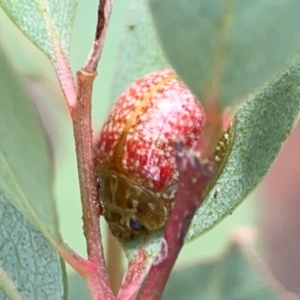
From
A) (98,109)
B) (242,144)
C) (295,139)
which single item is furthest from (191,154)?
(295,139)

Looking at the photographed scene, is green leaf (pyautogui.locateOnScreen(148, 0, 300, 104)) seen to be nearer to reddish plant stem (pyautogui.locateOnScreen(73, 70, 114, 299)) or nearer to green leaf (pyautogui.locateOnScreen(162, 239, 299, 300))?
reddish plant stem (pyautogui.locateOnScreen(73, 70, 114, 299))

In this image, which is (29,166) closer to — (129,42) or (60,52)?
(60,52)

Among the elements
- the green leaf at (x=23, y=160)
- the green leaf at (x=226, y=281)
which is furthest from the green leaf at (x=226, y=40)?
the green leaf at (x=226, y=281)

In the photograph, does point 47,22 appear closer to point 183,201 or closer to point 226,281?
point 183,201

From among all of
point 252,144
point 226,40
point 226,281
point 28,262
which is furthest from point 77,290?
point 226,40

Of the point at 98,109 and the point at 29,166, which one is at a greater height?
the point at 29,166

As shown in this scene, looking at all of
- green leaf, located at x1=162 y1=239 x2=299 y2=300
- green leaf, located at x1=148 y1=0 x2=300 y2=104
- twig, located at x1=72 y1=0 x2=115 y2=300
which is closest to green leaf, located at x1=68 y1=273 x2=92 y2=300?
green leaf, located at x1=162 y1=239 x2=299 y2=300
